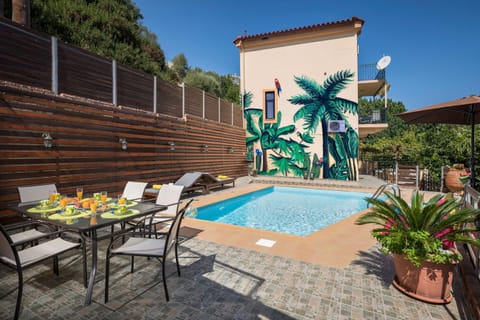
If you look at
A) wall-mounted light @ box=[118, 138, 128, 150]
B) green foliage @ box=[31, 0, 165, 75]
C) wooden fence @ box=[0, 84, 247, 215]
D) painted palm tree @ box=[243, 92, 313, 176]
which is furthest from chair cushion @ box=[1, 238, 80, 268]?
green foliage @ box=[31, 0, 165, 75]

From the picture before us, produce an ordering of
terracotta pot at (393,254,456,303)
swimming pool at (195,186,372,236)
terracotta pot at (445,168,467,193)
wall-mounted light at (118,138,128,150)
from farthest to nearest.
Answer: terracotta pot at (445,168,467,193)
wall-mounted light at (118,138,128,150)
swimming pool at (195,186,372,236)
terracotta pot at (393,254,456,303)

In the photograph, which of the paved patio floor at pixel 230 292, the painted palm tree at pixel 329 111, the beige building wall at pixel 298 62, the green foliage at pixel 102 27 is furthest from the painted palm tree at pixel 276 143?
the paved patio floor at pixel 230 292

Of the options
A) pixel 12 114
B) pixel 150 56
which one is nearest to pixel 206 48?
pixel 150 56

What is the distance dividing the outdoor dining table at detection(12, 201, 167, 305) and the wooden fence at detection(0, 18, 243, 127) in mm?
3454

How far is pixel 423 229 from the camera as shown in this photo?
2.52 m

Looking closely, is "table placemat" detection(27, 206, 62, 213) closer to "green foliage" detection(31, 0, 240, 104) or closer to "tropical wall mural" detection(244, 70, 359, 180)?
"tropical wall mural" detection(244, 70, 359, 180)

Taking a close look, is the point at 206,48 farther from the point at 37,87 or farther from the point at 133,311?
the point at 133,311

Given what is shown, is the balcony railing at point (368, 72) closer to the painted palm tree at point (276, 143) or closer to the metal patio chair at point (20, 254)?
the painted palm tree at point (276, 143)

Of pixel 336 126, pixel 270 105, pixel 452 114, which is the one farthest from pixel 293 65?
pixel 452 114

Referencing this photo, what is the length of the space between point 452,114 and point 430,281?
3.89 metres

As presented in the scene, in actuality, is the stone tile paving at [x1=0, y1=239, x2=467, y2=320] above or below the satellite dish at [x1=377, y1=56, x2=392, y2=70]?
below

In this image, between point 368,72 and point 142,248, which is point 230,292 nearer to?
point 142,248

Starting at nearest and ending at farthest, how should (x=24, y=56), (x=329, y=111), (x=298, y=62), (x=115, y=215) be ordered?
(x=115, y=215)
(x=24, y=56)
(x=329, y=111)
(x=298, y=62)

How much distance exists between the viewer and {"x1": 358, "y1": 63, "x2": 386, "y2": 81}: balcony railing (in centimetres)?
1352
